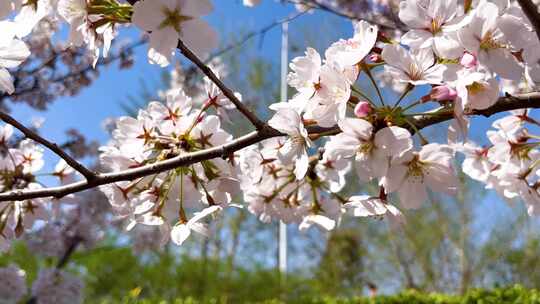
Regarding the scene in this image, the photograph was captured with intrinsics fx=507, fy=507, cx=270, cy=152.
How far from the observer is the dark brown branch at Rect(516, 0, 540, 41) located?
0.63m

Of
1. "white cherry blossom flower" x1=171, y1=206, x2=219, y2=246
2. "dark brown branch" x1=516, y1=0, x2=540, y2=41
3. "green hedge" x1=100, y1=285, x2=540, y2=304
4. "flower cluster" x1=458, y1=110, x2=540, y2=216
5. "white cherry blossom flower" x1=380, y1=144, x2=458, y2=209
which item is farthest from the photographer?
"green hedge" x1=100, y1=285, x2=540, y2=304

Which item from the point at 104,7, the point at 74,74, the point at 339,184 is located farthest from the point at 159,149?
the point at 74,74

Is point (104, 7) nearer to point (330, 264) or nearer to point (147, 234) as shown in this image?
point (147, 234)

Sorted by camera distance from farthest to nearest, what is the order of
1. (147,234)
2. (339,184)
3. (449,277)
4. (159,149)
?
(449,277) → (147,234) → (339,184) → (159,149)

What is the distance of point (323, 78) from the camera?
707mm

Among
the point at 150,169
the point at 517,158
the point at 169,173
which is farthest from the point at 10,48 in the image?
the point at 517,158

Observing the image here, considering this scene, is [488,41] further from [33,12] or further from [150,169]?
[33,12]

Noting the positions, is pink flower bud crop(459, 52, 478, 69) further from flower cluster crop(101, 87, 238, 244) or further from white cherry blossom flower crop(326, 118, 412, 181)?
flower cluster crop(101, 87, 238, 244)

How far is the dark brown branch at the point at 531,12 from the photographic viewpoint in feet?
2.07

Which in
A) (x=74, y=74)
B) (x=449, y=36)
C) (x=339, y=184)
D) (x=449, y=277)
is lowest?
(x=449, y=277)

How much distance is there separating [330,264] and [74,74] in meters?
6.10

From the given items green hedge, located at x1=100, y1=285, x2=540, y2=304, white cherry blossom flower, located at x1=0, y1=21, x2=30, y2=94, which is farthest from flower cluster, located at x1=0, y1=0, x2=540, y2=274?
green hedge, located at x1=100, y1=285, x2=540, y2=304

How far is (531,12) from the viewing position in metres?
0.65

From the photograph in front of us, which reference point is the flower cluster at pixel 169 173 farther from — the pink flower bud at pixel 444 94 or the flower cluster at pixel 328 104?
the pink flower bud at pixel 444 94
